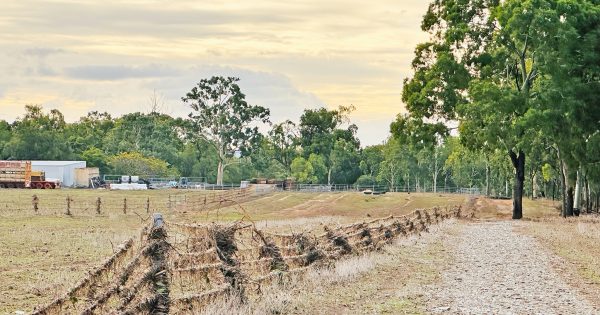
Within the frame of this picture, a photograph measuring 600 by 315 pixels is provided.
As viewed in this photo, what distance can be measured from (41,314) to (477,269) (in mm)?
13705

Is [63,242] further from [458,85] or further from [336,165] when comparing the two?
[336,165]

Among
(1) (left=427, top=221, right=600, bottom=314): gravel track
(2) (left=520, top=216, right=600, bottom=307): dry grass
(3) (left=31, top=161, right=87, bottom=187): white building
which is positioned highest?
(3) (left=31, top=161, right=87, bottom=187): white building

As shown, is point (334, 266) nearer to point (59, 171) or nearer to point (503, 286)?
point (503, 286)

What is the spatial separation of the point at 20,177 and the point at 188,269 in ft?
340

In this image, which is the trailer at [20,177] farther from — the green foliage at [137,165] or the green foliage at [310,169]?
the green foliage at [310,169]

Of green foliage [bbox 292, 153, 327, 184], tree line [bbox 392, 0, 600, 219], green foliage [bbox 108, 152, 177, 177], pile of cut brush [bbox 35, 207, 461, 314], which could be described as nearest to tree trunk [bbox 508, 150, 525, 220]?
tree line [bbox 392, 0, 600, 219]

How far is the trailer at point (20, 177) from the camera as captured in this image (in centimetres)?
11144

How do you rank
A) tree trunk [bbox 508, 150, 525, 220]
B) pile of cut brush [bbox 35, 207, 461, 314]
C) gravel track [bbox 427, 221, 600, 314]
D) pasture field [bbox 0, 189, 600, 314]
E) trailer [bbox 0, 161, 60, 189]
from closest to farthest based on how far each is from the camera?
1. pile of cut brush [bbox 35, 207, 461, 314]
2. gravel track [bbox 427, 221, 600, 314]
3. pasture field [bbox 0, 189, 600, 314]
4. tree trunk [bbox 508, 150, 525, 220]
5. trailer [bbox 0, 161, 60, 189]

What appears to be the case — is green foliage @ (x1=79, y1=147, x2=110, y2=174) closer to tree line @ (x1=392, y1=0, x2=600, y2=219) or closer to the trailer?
the trailer

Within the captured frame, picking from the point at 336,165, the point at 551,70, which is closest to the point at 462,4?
the point at 551,70

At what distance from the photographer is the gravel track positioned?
15.6 m

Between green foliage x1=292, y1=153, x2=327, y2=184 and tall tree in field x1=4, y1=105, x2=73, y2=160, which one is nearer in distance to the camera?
tall tree in field x1=4, y1=105, x2=73, y2=160

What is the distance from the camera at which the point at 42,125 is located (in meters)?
178

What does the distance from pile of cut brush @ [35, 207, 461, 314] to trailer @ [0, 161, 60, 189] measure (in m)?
96.6
